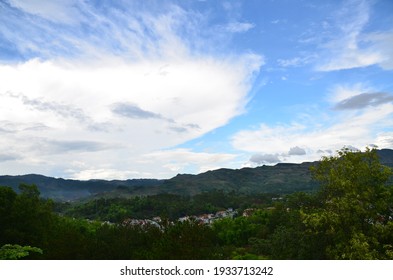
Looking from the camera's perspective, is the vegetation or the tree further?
the tree

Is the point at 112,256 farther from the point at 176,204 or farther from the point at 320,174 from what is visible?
the point at 176,204

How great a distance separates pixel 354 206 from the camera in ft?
76.4

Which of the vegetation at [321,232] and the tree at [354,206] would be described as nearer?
the vegetation at [321,232]

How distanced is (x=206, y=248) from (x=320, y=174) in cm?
955

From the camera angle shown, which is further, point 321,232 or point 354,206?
point 321,232

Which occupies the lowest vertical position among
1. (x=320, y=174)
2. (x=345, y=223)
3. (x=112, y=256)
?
(x=112, y=256)

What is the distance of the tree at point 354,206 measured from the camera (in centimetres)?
2361

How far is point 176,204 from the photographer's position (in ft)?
569

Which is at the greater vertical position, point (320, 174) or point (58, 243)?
point (320, 174)

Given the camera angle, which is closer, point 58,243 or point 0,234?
point 58,243

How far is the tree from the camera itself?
23.6m

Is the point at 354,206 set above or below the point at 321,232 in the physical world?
above

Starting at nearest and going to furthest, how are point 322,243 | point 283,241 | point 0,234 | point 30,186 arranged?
point 322,243 < point 283,241 < point 0,234 < point 30,186
